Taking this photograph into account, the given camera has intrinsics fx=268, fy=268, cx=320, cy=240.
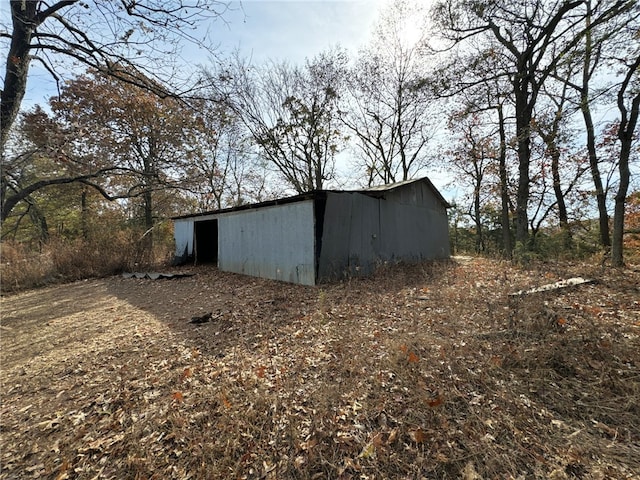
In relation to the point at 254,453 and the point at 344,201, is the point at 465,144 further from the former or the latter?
the point at 254,453

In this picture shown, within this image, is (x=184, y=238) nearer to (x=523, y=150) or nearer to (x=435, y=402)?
(x=435, y=402)

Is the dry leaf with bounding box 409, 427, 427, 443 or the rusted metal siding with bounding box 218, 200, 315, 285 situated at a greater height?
the rusted metal siding with bounding box 218, 200, 315, 285

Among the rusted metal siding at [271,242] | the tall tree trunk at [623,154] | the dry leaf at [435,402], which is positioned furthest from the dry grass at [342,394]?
the tall tree trunk at [623,154]

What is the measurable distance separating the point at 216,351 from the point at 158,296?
13.5ft

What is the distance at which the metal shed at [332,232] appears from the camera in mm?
6750

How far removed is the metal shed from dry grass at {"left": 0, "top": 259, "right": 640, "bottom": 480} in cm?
242

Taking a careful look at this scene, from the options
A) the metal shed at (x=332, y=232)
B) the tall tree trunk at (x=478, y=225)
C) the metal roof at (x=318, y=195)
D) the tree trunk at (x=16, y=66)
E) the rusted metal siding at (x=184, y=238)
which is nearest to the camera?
the tree trunk at (x=16, y=66)

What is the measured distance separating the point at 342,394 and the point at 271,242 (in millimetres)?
5869

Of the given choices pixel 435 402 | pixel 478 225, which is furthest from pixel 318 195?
pixel 478 225

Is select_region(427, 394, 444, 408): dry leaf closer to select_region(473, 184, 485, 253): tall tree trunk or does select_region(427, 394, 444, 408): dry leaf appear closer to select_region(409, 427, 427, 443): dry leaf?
select_region(409, 427, 427, 443): dry leaf

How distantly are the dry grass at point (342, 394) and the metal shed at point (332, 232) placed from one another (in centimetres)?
242

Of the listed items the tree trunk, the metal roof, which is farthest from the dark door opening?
the tree trunk

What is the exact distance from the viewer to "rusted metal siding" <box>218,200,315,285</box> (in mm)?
6831

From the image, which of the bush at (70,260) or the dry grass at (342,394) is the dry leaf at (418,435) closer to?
the dry grass at (342,394)
